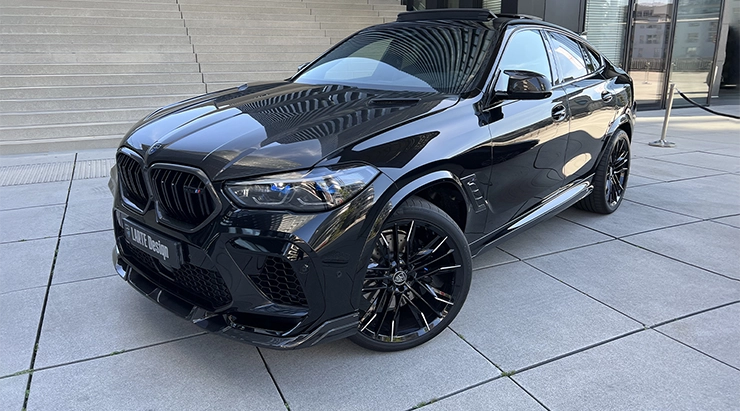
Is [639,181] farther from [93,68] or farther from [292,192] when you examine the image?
[93,68]

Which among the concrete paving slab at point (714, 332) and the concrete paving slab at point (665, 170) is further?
the concrete paving slab at point (665, 170)

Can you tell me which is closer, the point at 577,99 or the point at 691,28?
the point at 577,99

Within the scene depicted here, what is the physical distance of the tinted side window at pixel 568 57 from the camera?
3.95 meters

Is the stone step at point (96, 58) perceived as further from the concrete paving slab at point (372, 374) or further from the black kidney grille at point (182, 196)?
the concrete paving slab at point (372, 374)

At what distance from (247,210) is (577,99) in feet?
9.46

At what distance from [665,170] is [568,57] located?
3.60m

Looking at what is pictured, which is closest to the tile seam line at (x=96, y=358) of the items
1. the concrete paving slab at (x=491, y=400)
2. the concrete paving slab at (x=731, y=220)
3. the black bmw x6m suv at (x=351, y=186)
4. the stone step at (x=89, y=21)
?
the black bmw x6m suv at (x=351, y=186)

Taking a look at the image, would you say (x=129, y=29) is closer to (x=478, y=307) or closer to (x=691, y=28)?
(x=478, y=307)

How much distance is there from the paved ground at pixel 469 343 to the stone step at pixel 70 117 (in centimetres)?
406

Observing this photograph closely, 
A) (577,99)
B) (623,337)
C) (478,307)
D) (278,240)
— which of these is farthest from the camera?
(577,99)

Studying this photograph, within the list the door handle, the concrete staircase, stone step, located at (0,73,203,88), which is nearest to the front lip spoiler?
the door handle

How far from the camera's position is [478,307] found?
313 cm

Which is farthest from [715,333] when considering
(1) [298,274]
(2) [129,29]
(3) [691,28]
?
(3) [691,28]

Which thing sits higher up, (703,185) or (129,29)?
(129,29)
